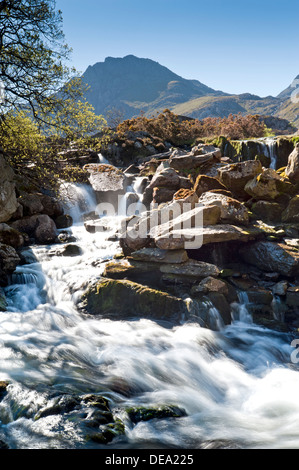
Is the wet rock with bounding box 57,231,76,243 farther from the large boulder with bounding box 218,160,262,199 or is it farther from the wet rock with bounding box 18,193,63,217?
the large boulder with bounding box 218,160,262,199

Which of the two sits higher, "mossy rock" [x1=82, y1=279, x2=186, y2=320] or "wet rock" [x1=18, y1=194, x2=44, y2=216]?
"wet rock" [x1=18, y1=194, x2=44, y2=216]

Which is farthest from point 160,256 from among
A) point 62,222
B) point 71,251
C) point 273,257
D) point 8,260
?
point 62,222

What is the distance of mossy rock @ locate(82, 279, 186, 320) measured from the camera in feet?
32.1

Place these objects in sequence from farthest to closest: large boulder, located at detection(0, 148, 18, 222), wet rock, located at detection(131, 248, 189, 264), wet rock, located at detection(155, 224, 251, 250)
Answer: wet rock, located at detection(155, 224, 251, 250) < wet rock, located at detection(131, 248, 189, 264) < large boulder, located at detection(0, 148, 18, 222)

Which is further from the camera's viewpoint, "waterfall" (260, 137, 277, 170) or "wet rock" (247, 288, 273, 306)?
"waterfall" (260, 137, 277, 170)

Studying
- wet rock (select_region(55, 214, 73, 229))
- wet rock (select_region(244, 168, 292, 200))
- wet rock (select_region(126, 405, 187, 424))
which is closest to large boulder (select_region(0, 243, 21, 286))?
wet rock (select_region(55, 214, 73, 229))

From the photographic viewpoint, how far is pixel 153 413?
570cm

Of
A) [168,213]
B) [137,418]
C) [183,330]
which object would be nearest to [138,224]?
[168,213]

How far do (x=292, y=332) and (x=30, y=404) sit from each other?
7.67 m

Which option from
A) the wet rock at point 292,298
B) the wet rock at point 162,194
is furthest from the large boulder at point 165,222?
the wet rock at point 162,194

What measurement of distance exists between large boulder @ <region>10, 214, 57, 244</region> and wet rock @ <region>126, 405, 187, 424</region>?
1200 cm

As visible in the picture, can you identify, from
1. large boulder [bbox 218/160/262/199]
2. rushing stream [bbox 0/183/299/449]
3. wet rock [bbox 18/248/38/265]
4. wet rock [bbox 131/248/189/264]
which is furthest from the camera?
large boulder [bbox 218/160/262/199]

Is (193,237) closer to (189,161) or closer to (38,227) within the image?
(38,227)
